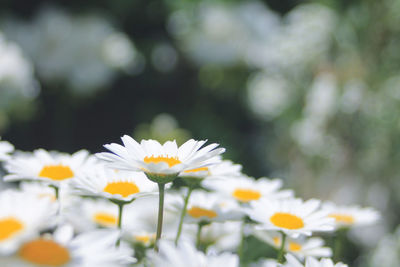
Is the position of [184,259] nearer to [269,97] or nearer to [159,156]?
[159,156]

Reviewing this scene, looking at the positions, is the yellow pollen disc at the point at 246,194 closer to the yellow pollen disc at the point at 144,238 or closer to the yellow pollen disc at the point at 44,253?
the yellow pollen disc at the point at 144,238

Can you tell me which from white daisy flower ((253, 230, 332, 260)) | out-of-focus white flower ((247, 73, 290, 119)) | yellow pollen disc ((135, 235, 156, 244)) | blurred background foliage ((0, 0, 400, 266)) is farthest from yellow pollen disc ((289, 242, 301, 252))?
out-of-focus white flower ((247, 73, 290, 119))

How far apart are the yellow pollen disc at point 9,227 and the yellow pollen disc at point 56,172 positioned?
135mm

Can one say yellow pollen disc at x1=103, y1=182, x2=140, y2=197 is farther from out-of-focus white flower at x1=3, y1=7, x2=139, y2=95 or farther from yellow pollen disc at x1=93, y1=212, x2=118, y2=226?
out-of-focus white flower at x1=3, y1=7, x2=139, y2=95

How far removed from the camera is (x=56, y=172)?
36 cm

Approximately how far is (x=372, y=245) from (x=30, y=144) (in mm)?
1123

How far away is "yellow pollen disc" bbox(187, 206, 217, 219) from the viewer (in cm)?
38

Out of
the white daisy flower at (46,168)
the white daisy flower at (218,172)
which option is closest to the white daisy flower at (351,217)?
the white daisy flower at (218,172)

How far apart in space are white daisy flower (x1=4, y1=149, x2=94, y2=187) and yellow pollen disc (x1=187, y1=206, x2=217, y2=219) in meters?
0.09

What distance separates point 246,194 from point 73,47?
1.32 meters

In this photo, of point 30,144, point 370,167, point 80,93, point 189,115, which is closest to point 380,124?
point 370,167

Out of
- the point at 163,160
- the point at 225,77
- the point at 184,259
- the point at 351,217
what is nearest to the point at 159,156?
the point at 163,160

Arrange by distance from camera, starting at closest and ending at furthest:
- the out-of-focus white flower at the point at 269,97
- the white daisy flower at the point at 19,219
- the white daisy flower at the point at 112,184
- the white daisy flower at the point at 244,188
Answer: the white daisy flower at the point at 19,219
the white daisy flower at the point at 112,184
the white daisy flower at the point at 244,188
the out-of-focus white flower at the point at 269,97

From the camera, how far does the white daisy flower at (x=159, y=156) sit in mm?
286
